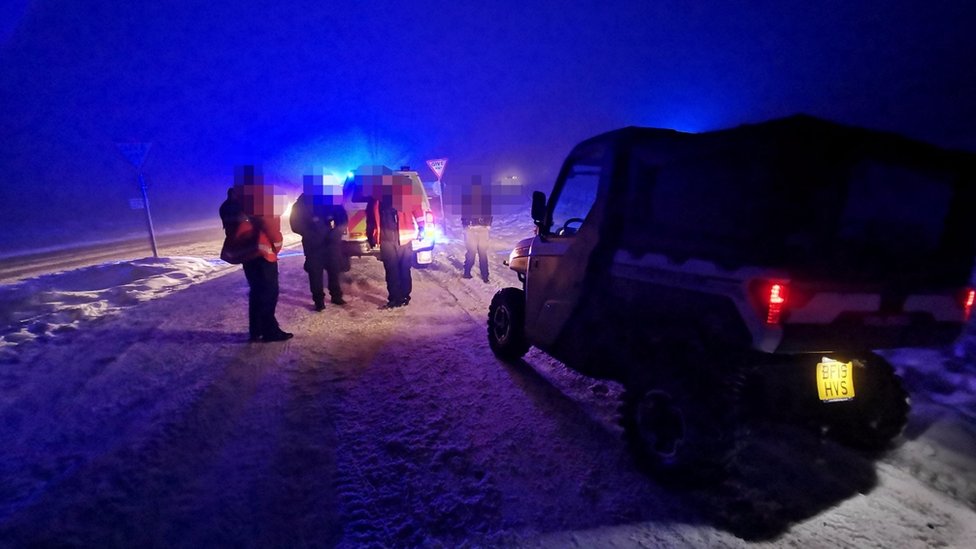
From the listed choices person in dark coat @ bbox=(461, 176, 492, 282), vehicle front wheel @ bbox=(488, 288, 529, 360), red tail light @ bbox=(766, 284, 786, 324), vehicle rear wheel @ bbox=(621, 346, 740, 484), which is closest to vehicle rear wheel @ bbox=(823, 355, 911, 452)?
vehicle rear wheel @ bbox=(621, 346, 740, 484)

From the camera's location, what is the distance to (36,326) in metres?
5.79

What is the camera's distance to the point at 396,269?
734cm

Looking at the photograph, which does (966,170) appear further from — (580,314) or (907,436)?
(580,314)

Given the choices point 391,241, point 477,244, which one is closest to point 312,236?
point 391,241

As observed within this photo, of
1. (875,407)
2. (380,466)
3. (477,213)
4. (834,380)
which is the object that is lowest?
(380,466)

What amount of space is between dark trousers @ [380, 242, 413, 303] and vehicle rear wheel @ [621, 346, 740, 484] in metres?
4.95

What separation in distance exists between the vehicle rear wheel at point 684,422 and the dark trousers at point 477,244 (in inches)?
256

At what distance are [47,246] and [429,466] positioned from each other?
21529 mm

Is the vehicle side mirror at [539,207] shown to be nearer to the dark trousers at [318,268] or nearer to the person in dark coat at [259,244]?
the person in dark coat at [259,244]

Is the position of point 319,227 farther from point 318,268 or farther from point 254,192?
point 254,192

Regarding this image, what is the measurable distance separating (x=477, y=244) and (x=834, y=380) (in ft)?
23.7

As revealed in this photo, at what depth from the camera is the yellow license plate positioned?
296cm

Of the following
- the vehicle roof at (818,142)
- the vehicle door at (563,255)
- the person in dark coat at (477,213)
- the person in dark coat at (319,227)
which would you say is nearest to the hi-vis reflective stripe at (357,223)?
the person in dark coat at (319,227)

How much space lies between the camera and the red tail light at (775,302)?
7.87ft
